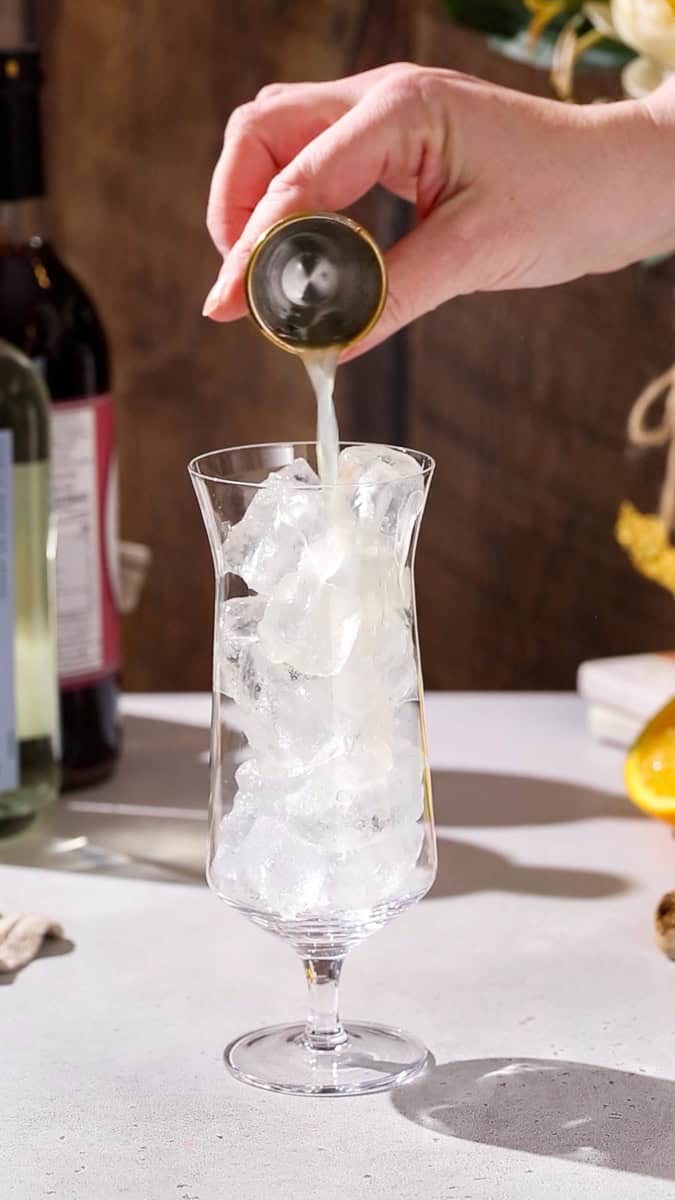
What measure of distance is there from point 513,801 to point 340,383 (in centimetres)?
100

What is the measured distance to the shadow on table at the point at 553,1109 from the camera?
760 mm

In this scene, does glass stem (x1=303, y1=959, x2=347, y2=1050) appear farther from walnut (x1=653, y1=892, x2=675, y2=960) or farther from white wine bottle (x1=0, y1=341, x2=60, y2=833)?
white wine bottle (x1=0, y1=341, x2=60, y2=833)

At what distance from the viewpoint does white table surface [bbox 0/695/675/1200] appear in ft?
2.43

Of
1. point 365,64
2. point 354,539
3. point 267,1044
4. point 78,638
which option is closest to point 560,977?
point 267,1044

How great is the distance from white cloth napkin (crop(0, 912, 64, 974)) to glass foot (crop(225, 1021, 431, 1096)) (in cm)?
15

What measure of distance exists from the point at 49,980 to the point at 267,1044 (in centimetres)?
15

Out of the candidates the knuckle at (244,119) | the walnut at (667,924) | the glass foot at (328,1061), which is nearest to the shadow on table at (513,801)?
the walnut at (667,924)

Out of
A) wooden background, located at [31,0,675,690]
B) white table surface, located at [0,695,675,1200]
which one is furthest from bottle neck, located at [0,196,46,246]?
wooden background, located at [31,0,675,690]

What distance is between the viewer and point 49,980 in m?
0.95

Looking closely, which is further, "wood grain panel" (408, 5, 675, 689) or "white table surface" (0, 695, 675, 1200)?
"wood grain panel" (408, 5, 675, 689)

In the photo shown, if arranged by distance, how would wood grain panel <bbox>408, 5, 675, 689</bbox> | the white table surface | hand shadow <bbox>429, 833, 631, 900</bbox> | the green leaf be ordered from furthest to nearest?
wood grain panel <bbox>408, 5, 675, 689</bbox>
the green leaf
hand shadow <bbox>429, 833, 631, 900</bbox>
the white table surface

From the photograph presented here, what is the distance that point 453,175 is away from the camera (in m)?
1.01

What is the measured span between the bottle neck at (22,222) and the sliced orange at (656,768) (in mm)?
532

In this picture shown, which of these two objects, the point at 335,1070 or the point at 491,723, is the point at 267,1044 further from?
the point at 491,723
